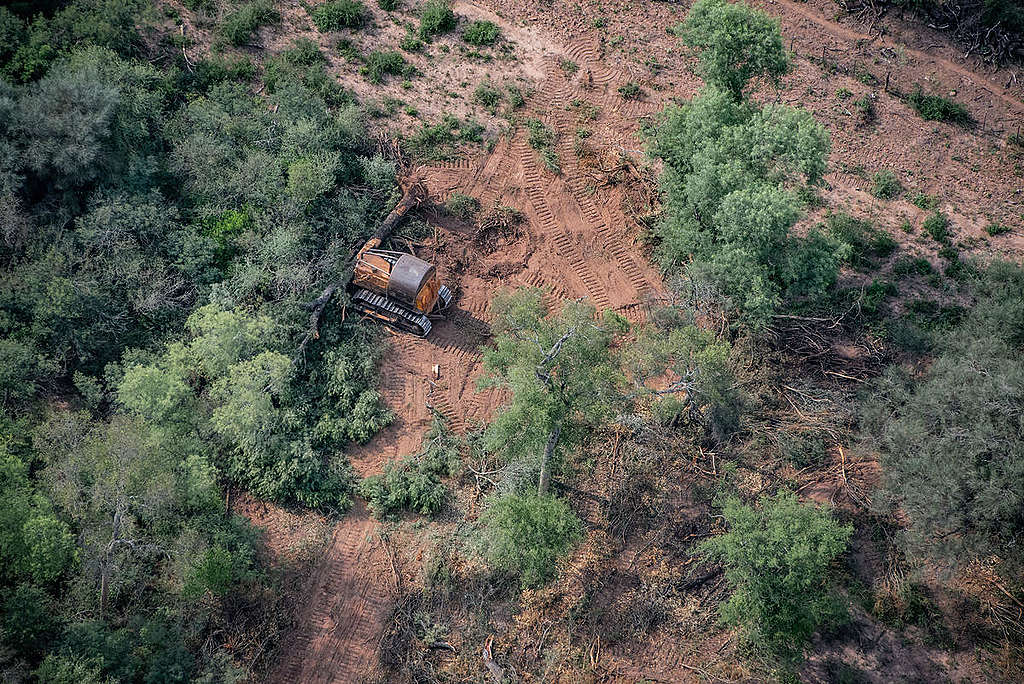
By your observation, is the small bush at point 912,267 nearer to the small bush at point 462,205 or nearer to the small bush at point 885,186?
the small bush at point 885,186

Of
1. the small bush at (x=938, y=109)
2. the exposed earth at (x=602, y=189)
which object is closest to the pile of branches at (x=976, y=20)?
the exposed earth at (x=602, y=189)

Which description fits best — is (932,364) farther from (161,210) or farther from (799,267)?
(161,210)

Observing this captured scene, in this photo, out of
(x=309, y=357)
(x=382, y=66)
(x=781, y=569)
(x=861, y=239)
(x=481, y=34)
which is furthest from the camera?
(x=481, y=34)

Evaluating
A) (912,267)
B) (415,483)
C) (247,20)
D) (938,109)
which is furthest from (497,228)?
(938,109)

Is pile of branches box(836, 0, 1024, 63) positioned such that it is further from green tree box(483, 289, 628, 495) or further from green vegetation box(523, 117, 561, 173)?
green tree box(483, 289, 628, 495)

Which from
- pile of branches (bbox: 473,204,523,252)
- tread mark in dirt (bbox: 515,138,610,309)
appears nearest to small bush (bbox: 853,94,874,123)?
tread mark in dirt (bbox: 515,138,610,309)

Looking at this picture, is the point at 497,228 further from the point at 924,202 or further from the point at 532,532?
the point at 924,202
